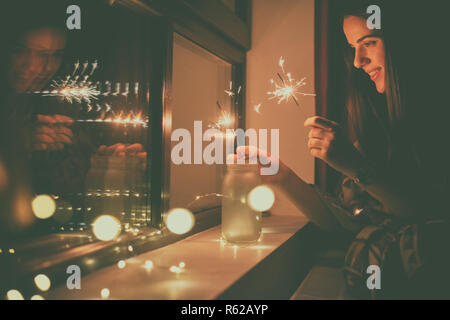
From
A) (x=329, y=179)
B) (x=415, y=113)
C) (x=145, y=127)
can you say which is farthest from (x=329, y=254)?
(x=145, y=127)

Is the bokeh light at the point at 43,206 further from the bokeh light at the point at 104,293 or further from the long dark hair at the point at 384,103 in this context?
the long dark hair at the point at 384,103

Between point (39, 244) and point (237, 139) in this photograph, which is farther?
point (237, 139)

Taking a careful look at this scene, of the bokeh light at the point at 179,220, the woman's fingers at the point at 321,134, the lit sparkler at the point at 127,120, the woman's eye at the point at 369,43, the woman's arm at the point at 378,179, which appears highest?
the woman's eye at the point at 369,43

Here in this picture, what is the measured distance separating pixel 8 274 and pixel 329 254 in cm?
116

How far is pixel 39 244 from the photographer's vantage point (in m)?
0.80

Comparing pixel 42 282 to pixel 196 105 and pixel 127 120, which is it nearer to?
pixel 127 120

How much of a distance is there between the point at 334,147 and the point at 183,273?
556 mm

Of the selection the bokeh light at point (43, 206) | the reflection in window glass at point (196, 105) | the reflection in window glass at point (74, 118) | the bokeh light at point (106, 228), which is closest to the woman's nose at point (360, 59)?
the reflection in window glass at point (196, 105)

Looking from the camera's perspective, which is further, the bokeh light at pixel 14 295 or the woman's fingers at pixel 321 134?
the woman's fingers at pixel 321 134

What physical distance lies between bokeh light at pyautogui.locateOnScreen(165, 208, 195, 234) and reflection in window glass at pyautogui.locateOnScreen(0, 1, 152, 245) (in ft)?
0.28

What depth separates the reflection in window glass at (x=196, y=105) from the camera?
1608mm

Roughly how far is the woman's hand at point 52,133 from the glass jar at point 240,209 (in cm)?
52
